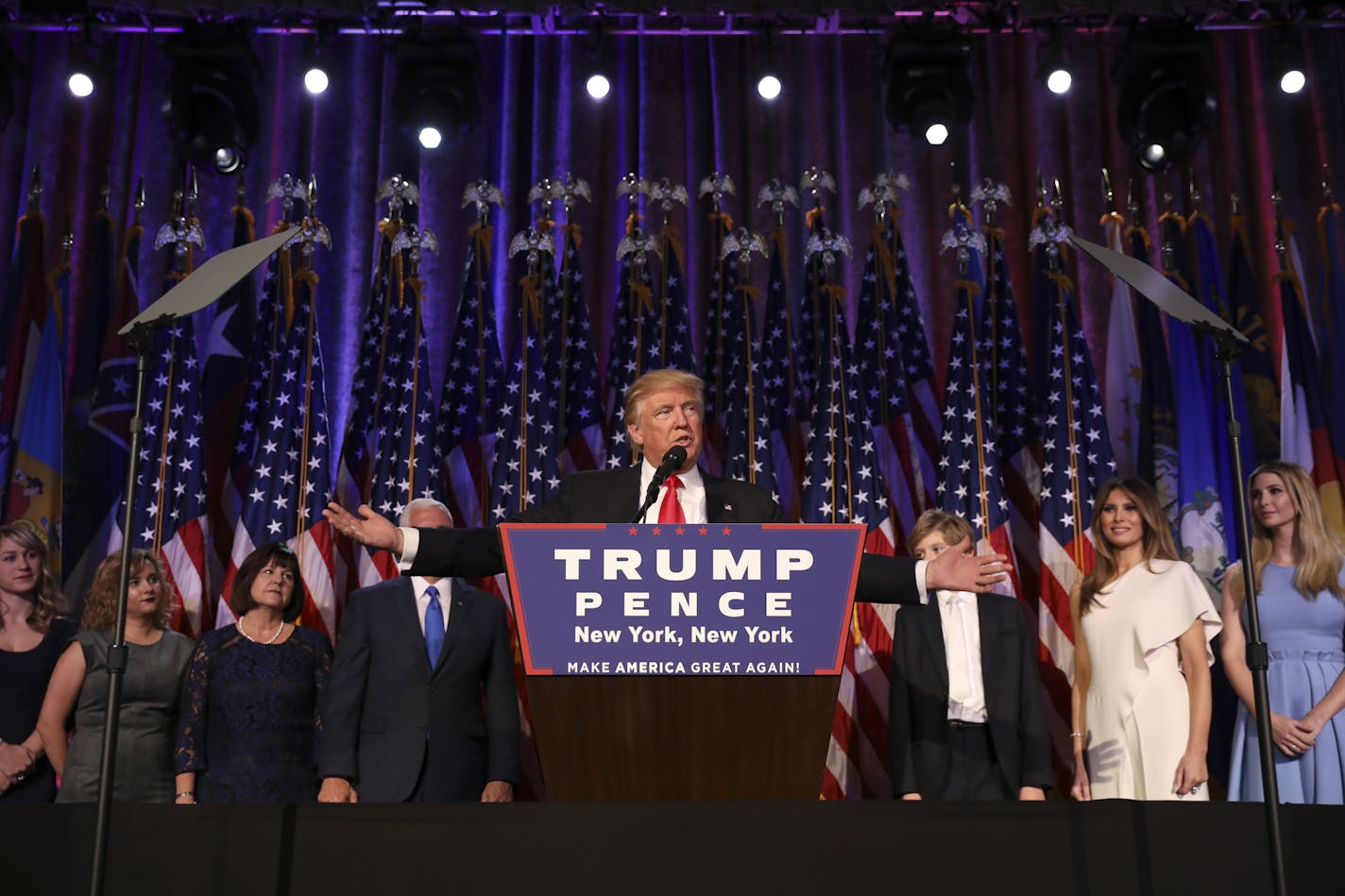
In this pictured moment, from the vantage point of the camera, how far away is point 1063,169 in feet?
22.6

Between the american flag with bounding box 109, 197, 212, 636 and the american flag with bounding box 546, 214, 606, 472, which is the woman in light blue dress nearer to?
the american flag with bounding box 546, 214, 606, 472

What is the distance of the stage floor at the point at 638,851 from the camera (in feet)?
6.71

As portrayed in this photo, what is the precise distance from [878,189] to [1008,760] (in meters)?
3.03

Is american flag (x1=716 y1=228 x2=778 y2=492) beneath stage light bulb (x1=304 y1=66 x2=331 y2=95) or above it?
beneath

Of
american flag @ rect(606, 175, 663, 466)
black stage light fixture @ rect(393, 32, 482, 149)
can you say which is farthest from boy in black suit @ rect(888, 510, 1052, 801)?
black stage light fixture @ rect(393, 32, 482, 149)

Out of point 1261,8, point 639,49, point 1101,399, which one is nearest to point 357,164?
point 639,49

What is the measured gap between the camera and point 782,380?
600 centimetres

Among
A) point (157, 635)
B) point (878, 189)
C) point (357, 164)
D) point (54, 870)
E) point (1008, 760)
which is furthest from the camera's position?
point (357, 164)

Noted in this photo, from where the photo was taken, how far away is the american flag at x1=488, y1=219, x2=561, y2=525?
5.66 m

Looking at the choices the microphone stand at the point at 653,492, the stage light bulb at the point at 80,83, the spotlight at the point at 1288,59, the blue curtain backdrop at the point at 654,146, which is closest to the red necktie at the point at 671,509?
the microphone stand at the point at 653,492

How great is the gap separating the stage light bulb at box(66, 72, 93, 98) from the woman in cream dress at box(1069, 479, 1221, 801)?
176 inches

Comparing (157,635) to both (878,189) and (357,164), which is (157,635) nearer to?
(357,164)

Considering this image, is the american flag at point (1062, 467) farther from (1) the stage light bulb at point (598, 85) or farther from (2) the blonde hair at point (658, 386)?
(2) the blonde hair at point (658, 386)

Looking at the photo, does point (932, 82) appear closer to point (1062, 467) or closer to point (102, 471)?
point (1062, 467)
